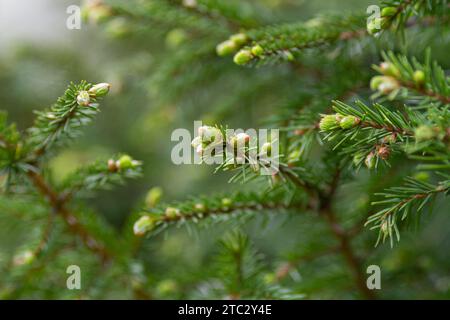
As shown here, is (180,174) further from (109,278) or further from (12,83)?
(109,278)

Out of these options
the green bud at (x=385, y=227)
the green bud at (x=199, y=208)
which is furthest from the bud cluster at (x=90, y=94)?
the green bud at (x=385, y=227)

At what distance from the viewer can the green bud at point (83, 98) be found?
27.5 inches

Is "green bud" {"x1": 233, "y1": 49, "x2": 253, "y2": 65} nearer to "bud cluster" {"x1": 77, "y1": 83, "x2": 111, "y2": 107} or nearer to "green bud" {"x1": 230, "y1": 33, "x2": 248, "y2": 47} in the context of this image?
"green bud" {"x1": 230, "y1": 33, "x2": 248, "y2": 47}

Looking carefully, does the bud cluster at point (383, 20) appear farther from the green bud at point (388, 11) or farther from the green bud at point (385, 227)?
the green bud at point (385, 227)

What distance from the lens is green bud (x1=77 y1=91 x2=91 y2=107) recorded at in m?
0.70

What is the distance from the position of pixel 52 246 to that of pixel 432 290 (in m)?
0.94

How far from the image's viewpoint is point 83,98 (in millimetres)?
699

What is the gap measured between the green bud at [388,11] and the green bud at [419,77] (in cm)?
17

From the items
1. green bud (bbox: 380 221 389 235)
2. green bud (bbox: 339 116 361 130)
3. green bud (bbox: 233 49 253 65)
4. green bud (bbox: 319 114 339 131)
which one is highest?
green bud (bbox: 233 49 253 65)

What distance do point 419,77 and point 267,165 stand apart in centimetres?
25

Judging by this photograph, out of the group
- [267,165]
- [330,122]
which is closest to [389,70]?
[330,122]

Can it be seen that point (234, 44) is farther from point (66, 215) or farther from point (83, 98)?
point (66, 215)

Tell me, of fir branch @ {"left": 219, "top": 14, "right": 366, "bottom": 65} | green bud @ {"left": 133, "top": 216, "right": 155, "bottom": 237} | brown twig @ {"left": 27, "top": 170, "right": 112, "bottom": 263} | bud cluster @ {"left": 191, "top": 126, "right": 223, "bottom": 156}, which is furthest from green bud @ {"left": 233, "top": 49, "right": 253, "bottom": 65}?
brown twig @ {"left": 27, "top": 170, "right": 112, "bottom": 263}
